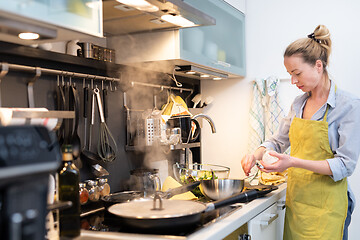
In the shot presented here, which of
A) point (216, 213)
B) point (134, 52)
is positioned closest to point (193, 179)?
point (216, 213)

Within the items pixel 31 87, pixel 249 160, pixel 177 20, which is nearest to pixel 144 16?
pixel 177 20

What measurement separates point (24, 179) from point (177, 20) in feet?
3.54

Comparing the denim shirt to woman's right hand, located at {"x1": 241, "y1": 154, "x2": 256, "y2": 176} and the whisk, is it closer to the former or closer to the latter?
woman's right hand, located at {"x1": 241, "y1": 154, "x2": 256, "y2": 176}

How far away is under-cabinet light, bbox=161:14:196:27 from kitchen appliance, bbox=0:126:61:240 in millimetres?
906

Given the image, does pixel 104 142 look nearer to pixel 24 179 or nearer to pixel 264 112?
pixel 24 179

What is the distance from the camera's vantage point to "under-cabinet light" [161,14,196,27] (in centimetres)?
166

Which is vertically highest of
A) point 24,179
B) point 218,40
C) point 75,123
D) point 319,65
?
point 218,40

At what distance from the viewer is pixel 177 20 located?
5.62ft

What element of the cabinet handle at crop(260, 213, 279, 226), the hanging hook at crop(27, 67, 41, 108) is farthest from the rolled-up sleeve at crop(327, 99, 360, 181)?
the hanging hook at crop(27, 67, 41, 108)

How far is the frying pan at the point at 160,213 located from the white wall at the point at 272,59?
52.4 inches

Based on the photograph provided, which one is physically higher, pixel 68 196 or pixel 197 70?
pixel 197 70

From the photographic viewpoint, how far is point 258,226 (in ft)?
5.80

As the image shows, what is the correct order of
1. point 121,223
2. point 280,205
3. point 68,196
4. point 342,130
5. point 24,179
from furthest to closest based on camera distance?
point 280,205
point 342,130
point 121,223
point 68,196
point 24,179

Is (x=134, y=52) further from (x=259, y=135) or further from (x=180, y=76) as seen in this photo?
(x=259, y=135)
